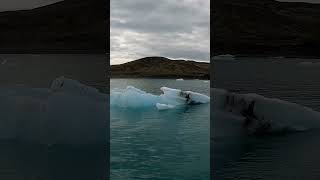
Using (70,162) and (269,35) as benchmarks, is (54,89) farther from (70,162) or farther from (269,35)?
(269,35)

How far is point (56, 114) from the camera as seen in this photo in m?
3.28

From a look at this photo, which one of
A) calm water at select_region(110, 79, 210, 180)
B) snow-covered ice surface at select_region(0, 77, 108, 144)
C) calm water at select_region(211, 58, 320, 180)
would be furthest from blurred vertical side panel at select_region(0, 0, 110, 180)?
calm water at select_region(110, 79, 210, 180)

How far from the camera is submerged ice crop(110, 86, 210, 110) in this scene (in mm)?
4994

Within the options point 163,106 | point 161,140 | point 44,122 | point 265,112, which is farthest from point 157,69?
point 44,122

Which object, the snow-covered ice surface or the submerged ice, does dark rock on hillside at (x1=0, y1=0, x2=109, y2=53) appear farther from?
the submerged ice

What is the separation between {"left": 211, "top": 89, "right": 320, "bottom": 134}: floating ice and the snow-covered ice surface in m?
0.93

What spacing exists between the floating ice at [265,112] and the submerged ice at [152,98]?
1.27 meters

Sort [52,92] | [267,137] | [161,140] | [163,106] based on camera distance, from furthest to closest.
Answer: [163,106], [161,140], [267,137], [52,92]

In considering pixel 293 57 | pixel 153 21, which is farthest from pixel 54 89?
pixel 153 21

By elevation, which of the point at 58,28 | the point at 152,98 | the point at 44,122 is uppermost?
the point at 58,28

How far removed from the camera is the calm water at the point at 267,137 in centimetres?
337

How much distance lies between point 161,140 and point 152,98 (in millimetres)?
773

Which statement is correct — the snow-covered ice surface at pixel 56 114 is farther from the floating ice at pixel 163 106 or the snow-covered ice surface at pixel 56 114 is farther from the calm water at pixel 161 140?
the floating ice at pixel 163 106

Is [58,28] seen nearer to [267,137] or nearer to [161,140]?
[267,137]
